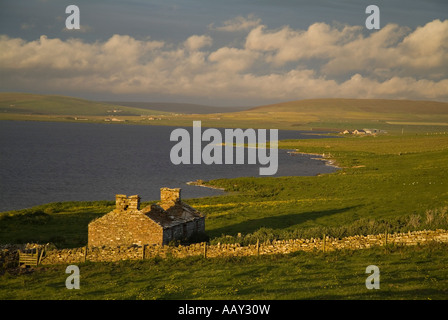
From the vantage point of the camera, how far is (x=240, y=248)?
102ft

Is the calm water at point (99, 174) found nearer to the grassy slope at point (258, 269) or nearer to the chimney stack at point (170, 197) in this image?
the grassy slope at point (258, 269)

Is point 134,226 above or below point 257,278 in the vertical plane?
above

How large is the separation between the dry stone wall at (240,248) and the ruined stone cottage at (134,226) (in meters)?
2.73

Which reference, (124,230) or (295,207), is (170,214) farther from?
(295,207)

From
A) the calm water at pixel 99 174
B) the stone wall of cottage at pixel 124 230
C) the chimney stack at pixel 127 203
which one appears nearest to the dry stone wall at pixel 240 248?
the stone wall of cottage at pixel 124 230

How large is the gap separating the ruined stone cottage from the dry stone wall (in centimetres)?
273

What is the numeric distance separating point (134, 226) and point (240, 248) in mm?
9116

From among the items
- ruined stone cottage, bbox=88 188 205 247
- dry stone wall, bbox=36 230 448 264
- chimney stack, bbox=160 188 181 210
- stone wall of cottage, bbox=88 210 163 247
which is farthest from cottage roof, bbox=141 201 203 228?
dry stone wall, bbox=36 230 448 264

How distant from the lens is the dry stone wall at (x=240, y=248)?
101 feet

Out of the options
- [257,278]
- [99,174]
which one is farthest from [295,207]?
[99,174]

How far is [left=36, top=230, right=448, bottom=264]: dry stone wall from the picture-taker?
3088 cm
